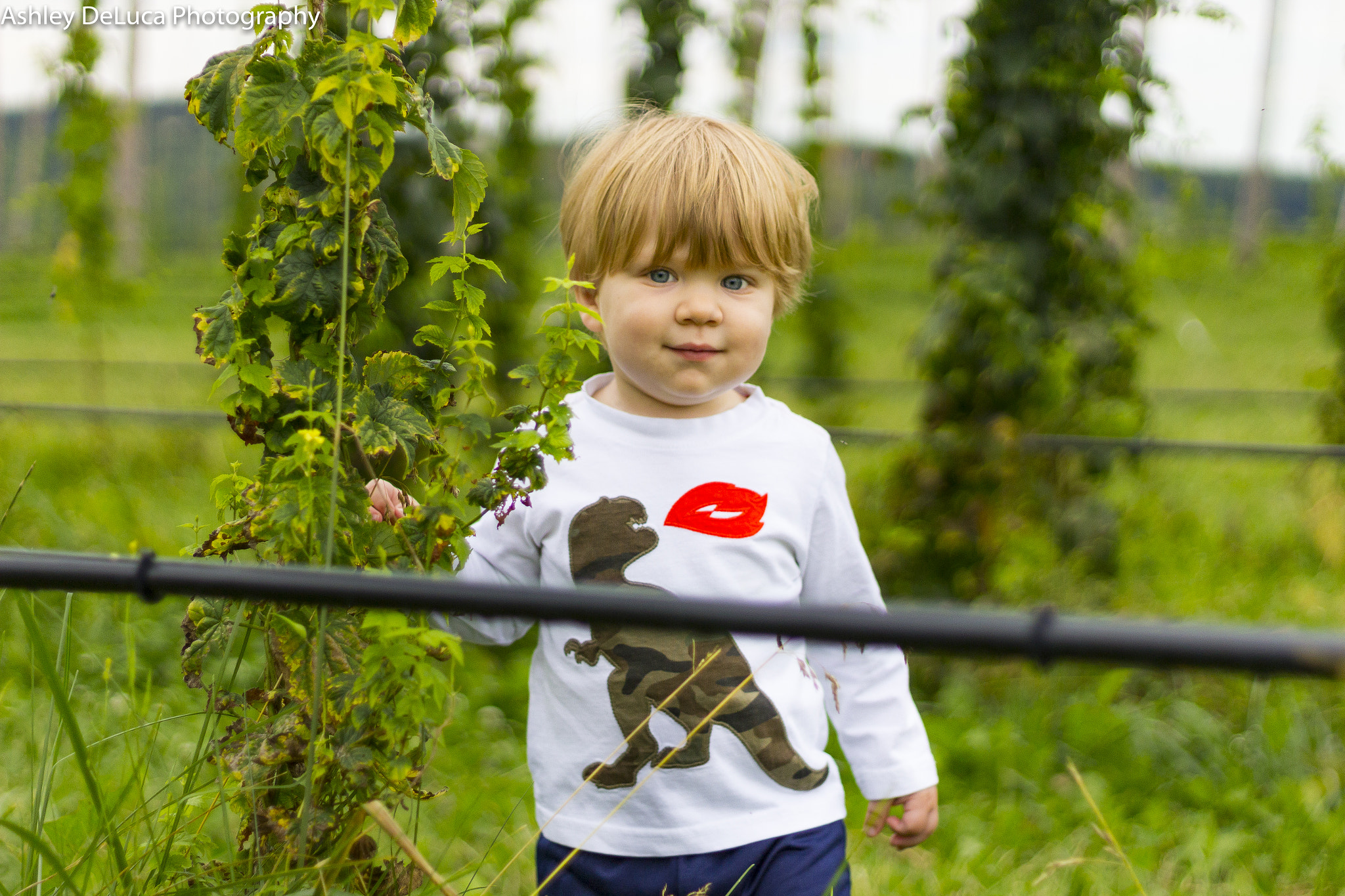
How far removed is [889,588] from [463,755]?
1.46 m

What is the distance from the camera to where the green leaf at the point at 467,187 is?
1096 mm

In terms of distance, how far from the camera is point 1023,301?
336cm

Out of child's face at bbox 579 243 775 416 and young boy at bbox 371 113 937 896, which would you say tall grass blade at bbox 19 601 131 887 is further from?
child's face at bbox 579 243 775 416

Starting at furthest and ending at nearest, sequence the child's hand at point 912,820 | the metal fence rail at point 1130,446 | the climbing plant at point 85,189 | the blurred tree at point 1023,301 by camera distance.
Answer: the climbing plant at point 85,189 → the blurred tree at point 1023,301 → the metal fence rail at point 1130,446 → the child's hand at point 912,820

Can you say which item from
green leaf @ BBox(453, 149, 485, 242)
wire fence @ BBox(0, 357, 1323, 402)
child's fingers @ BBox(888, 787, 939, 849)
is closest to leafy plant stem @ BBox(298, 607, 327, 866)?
green leaf @ BBox(453, 149, 485, 242)

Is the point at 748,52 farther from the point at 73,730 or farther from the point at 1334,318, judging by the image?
the point at 73,730

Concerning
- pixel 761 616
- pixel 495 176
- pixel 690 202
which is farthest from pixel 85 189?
pixel 761 616

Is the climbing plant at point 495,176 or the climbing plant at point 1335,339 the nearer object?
the climbing plant at point 495,176

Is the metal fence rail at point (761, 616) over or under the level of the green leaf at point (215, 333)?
under

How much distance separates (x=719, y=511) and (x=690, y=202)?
0.41 metres

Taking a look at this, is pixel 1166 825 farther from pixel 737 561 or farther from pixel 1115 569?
pixel 737 561

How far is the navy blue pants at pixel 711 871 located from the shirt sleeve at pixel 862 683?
0.17 metres

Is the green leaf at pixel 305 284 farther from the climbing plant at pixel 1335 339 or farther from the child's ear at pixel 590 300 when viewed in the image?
the climbing plant at pixel 1335 339

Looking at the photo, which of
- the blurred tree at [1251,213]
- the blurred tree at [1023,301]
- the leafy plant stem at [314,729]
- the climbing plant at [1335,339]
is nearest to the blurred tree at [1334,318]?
the climbing plant at [1335,339]
